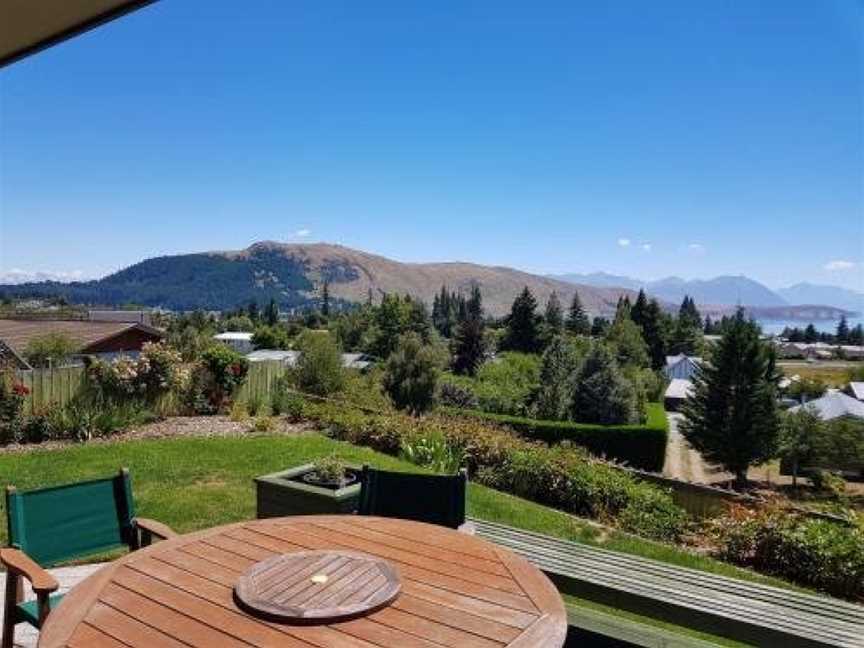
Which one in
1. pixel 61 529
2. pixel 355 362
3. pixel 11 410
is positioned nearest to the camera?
pixel 61 529

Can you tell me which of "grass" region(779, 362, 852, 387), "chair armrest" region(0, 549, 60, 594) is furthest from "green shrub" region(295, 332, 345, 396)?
"grass" region(779, 362, 852, 387)

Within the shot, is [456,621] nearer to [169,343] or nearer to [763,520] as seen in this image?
[763,520]

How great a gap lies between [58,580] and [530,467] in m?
4.98

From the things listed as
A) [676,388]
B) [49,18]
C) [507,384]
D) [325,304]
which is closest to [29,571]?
[49,18]

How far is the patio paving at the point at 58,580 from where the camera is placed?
3105mm

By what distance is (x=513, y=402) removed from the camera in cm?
2852

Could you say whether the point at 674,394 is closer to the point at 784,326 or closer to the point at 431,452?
the point at 431,452

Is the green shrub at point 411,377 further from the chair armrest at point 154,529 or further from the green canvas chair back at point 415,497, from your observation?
the chair armrest at point 154,529

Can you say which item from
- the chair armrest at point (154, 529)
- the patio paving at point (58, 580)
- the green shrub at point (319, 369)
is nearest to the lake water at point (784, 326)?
the chair armrest at point (154, 529)

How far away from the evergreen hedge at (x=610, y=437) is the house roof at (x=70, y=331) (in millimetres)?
21235

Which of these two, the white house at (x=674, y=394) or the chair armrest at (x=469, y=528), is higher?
the chair armrest at (x=469, y=528)

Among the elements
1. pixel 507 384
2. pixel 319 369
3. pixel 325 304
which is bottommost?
pixel 507 384

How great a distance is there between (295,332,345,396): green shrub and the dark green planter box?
929cm

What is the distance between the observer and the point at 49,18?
2.85 metres
